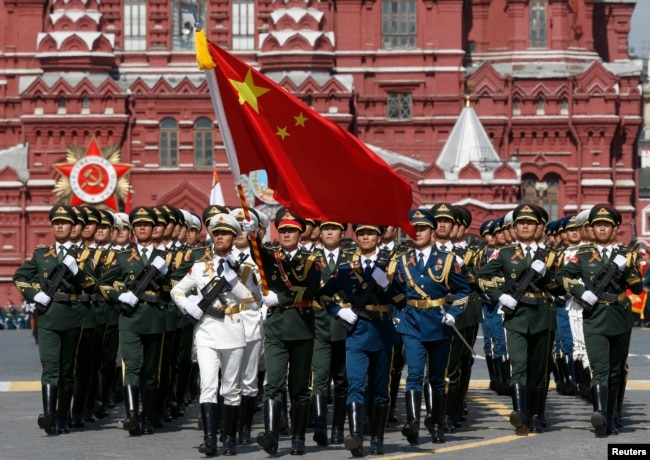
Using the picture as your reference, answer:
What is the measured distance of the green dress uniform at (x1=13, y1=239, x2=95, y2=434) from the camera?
17.5 m

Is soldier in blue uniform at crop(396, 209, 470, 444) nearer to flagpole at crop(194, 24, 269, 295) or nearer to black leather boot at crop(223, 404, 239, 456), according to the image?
black leather boot at crop(223, 404, 239, 456)

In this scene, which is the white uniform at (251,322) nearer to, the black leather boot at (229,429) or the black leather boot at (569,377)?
the black leather boot at (229,429)

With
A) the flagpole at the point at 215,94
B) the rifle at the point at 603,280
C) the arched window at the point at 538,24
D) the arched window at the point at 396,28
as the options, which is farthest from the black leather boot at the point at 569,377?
the arched window at the point at 538,24

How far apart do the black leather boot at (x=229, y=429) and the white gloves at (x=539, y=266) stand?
3.11 m

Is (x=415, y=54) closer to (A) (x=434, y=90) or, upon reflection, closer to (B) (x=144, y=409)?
(A) (x=434, y=90)

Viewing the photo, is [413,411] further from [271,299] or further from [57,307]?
[57,307]

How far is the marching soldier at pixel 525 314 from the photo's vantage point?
17344 millimetres

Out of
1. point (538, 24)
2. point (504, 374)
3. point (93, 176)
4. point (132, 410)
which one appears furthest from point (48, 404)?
point (538, 24)

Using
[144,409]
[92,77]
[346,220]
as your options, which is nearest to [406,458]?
[346,220]

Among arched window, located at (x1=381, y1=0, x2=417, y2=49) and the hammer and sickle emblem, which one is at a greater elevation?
arched window, located at (x1=381, y1=0, x2=417, y2=49)

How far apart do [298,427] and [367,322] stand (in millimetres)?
1020

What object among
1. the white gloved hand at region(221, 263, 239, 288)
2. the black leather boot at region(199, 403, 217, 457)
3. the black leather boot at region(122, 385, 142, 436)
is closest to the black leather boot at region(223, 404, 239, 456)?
the black leather boot at region(199, 403, 217, 457)

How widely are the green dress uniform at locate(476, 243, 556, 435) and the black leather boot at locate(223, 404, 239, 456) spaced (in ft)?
8.78

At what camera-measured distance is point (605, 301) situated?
17.0 m
